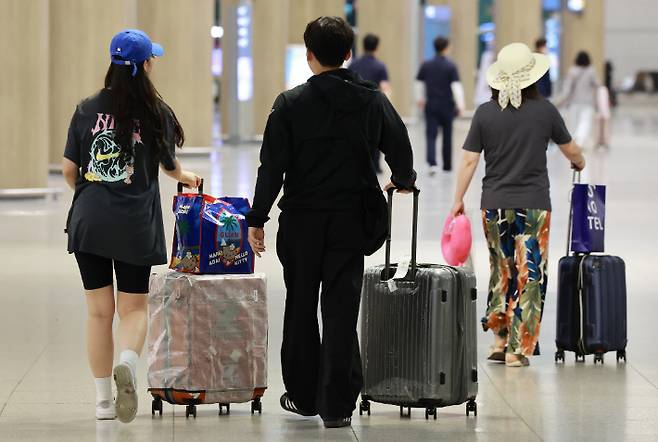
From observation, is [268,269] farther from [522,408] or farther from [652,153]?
[652,153]

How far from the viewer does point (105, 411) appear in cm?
673

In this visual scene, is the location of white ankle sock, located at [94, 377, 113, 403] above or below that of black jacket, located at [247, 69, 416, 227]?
below

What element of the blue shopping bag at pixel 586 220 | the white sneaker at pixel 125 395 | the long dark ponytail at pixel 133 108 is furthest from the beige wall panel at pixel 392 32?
the white sneaker at pixel 125 395

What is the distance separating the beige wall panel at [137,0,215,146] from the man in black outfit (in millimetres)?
19819

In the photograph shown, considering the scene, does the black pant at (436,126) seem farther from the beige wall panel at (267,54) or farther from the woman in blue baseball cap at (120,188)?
the woman in blue baseball cap at (120,188)

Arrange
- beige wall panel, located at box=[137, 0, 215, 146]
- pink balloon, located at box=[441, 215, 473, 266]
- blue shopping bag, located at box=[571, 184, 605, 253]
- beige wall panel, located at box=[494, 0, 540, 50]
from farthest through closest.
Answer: beige wall panel, located at box=[494, 0, 540, 50]
beige wall panel, located at box=[137, 0, 215, 146]
blue shopping bag, located at box=[571, 184, 605, 253]
pink balloon, located at box=[441, 215, 473, 266]

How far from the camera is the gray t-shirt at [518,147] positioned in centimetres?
827

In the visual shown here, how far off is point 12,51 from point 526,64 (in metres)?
10.1

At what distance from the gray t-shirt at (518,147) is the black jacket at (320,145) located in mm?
1865

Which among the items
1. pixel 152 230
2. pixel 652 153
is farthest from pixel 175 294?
pixel 652 153

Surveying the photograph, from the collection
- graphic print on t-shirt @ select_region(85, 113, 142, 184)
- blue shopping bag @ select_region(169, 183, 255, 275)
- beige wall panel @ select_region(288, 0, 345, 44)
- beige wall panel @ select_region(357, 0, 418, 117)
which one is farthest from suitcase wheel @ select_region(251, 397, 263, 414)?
beige wall panel @ select_region(357, 0, 418, 117)

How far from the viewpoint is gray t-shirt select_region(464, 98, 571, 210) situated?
827 cm

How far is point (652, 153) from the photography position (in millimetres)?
28734

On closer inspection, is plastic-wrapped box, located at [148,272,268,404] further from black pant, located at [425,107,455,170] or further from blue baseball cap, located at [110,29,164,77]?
black pant, located at [425,107,455,170]
